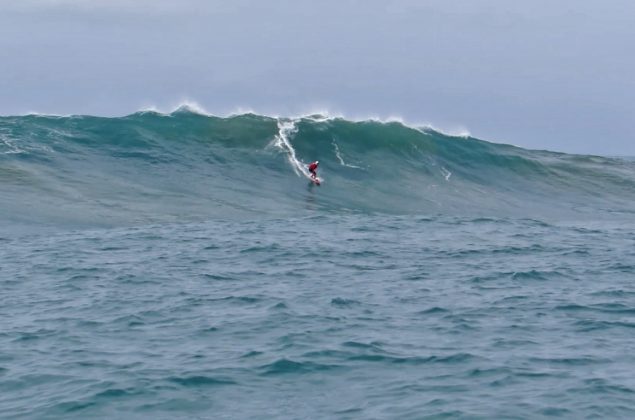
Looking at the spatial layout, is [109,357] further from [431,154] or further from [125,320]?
[431,154]

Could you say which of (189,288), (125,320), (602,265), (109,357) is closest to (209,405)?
(109,357)

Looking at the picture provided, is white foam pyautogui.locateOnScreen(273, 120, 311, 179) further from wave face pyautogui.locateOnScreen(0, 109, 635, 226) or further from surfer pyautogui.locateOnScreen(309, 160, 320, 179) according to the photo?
surfer pyautogui.locateOnScreen(309, 160, 320, 179)

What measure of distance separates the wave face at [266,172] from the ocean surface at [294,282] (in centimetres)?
14

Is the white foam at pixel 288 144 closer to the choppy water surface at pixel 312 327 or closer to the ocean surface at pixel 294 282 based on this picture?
the ocean surface at pixel 294 282

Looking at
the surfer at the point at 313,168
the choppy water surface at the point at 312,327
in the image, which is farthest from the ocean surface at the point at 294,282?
the surfer at the point at 313,168

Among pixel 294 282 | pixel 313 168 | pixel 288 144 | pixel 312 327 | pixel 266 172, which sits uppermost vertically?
pixel 288 144

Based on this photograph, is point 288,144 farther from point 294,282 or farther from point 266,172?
point 294,282

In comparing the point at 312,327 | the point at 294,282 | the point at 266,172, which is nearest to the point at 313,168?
the point at 266,172

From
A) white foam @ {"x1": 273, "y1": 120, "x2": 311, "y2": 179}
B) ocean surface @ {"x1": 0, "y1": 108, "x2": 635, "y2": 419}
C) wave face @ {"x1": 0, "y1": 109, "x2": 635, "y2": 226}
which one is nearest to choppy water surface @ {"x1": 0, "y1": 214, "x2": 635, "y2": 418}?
ocean surface @ {"x1": 0, "y1": 108, "x2": 635, "y2": 419}

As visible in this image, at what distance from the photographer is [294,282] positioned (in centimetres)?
1719

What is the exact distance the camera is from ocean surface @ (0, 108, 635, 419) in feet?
35.6

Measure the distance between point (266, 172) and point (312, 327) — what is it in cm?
2078

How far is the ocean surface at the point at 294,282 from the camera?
1084 centimetres

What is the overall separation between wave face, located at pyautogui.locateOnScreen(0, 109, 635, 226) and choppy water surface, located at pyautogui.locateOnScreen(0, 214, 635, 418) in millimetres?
5789
